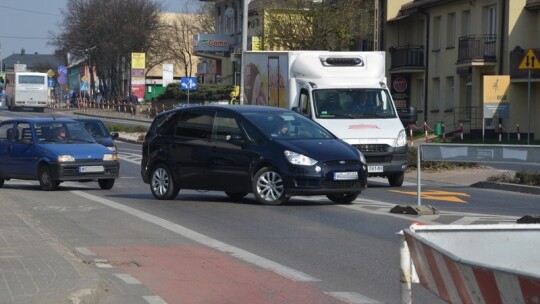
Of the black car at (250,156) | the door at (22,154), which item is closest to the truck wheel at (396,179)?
the black car at (250,156)

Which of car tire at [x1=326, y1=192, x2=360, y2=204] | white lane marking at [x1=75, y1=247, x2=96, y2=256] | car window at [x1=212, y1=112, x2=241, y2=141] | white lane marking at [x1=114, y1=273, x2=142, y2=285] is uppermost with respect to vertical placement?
car window at [x1=212, y1=112, x2=241, y2=141]

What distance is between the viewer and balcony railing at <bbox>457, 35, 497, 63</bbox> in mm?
44938

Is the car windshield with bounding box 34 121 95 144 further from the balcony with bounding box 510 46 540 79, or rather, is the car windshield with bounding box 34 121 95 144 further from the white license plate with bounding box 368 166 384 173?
the balcony with bounding box 510 46 540 79

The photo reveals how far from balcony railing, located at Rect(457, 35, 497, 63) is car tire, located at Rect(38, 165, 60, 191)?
2732 cm

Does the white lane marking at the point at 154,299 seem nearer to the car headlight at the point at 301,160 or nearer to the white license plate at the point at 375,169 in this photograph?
the car headlight at the point at 301,160

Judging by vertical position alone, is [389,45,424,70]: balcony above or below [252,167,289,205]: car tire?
above

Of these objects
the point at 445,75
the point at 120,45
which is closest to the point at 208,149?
the point at 445,75

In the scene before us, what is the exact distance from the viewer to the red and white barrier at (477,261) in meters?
4.43

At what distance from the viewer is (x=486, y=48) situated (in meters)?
45.5

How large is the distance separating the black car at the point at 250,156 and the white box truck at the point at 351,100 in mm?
4087

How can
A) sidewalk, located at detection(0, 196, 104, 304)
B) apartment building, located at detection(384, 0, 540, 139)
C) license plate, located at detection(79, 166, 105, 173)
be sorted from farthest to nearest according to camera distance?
apartment building, located at detection(384, 0, 540, 139)
license plate, located at detection(79, 166, 105, 173)
sidewalk, located at detection(0, 196, 104, 304)

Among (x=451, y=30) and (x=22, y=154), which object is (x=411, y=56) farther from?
(x=22, y=154)

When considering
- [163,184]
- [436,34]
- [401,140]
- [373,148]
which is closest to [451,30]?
[436,34]

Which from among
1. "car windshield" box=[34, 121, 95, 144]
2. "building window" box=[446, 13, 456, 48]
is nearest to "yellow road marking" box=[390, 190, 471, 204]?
"car windshield" box=[34, 121, 95, 144]
